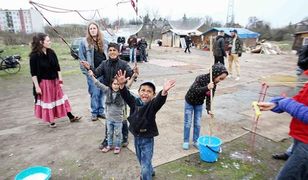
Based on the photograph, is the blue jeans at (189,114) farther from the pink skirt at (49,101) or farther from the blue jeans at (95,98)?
the pink skirt at (49,101)

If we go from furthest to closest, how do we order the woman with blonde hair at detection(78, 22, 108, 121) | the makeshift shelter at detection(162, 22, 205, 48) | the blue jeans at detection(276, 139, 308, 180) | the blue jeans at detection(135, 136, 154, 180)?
the makeshift shelter at detection(162, 22, 205, 48) < the woman with blonde hair at detection(78, 22, 108, 121) < the blue jeans at detection(135, 136, 154, 180) < the blue jeans at detection(276, 139, 308, 180)

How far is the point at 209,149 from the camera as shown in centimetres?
333

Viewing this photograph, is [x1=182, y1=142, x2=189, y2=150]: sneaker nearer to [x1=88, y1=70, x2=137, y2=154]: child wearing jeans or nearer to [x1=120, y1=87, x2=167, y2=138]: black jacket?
[x1=88, y1=70, x2=137, y2=154]: child wearing jeans

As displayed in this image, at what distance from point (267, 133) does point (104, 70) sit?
10.7 ft

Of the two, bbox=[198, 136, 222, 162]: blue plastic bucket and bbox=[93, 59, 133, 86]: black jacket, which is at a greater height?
bbox=[93, 59, 133, 86]: black jacket

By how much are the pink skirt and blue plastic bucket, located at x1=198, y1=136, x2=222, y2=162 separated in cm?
290

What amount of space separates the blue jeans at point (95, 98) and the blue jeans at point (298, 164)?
3.63 metres

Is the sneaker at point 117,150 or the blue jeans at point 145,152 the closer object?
the blue jeans at point 145,152

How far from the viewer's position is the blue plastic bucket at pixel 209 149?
332 cm

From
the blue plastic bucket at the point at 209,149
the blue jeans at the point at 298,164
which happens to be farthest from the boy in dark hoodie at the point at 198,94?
the blue jeans at the point at 298,164

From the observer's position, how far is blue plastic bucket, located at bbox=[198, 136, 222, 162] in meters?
3.32

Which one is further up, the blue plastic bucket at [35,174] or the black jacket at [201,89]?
the black jacket at [201,89]

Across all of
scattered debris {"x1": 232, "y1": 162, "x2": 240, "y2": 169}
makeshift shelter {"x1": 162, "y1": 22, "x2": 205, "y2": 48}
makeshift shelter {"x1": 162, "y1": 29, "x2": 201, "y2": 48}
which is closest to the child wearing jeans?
scattered debris {"x1": 232, "y1": 162, "x2": 240, "y2": 169}

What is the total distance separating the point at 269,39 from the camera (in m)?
38.9
